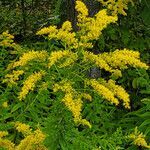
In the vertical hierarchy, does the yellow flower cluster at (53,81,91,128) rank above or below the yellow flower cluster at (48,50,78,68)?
below

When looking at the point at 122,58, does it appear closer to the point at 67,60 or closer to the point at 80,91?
the point at 67,60

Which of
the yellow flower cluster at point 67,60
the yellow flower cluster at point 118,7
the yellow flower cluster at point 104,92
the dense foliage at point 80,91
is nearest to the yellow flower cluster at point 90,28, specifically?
the dense foliage at point 80,91

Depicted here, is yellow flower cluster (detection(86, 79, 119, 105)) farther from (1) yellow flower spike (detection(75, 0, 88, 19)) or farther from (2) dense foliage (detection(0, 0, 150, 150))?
(1) yellow flower spike (detection(75, 0, 88, 19))

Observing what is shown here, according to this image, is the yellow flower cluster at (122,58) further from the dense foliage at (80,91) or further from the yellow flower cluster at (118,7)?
the yellow flower cluster at (118,7)

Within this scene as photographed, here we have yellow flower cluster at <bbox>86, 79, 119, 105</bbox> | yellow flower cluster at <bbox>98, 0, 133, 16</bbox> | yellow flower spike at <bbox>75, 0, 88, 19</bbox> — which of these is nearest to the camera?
yellow flower cluster at <bbox>86, 79, 119, 105</bbox>

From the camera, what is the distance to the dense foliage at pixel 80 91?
4176 mm

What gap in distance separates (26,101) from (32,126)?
2.18 ft

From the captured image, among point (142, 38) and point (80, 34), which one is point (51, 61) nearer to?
point (80, 34)

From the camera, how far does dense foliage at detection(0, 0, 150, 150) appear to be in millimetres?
4176

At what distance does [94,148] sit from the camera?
13.1ft

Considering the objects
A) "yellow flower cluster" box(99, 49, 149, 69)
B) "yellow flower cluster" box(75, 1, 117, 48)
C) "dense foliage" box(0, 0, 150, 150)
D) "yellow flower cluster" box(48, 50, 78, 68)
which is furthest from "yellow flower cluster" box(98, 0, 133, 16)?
"yellow flower cluster" box(48, 50, 78, 68)

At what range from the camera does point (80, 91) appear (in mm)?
4930

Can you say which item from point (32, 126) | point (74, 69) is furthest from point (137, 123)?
point (74, 69)

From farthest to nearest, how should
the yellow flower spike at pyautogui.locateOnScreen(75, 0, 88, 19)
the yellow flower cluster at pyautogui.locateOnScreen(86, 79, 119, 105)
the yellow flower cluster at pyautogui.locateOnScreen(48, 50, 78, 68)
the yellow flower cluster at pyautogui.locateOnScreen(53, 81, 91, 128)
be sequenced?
1. the yellow flower spike at pyautogui.locateOnScreen(75, 0, 88, 19)
2. the yellow flower cluster at pyautogui.locateOnScreen(48, 50, 78, 68)
3. the yellow flower cluster at pyautogui.locateOnScreen(86, 79, 119, 105)
4. the yellow flower cluster at pyautogui.locateOnScreen(53, 81, 91, 128)
